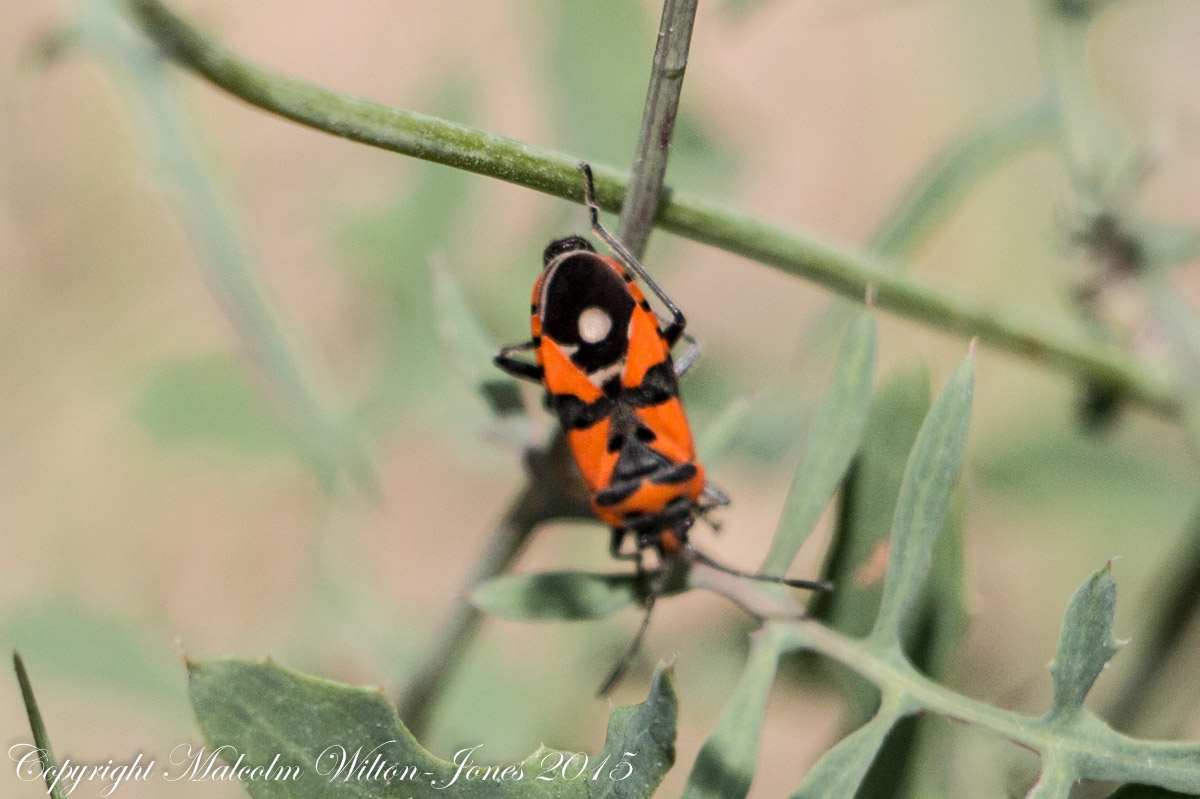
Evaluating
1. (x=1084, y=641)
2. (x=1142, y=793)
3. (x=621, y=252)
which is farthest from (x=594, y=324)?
(x=1142, y=793)

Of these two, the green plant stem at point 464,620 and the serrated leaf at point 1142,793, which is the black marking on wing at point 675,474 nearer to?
the green plant stem at point 464,620

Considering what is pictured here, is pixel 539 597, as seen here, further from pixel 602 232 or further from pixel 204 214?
pixel 204 214

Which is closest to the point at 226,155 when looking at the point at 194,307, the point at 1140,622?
the point at 194,307

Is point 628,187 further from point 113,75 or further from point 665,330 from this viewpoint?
point 113,75

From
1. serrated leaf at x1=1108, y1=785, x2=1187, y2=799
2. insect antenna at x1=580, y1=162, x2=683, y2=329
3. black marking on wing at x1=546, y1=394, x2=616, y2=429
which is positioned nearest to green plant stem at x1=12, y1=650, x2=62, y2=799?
insect antenna at x1=580, y1=162, x2=683, y2=329

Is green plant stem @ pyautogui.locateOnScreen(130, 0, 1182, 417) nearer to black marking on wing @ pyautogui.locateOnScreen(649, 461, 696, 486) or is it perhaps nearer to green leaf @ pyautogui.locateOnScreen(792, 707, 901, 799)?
black marking on wing @ pyautogui.locateOnScreen(649, 461, 696, 486)

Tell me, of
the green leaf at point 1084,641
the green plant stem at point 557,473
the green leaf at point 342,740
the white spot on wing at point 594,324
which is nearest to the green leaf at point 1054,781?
the green leaf at point 1084,641
